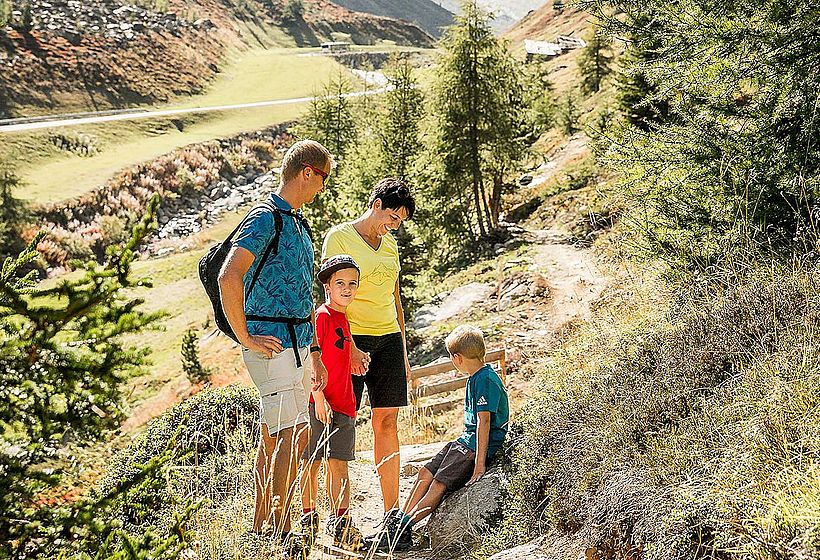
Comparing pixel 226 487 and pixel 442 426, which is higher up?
pixel 226 487

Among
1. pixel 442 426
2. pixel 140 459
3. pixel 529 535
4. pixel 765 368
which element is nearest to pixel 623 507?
pixel 529 535

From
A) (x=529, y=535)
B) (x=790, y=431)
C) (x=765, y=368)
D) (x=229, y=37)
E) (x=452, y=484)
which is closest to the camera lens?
(x=790, y=431)

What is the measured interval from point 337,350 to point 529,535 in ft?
5.25

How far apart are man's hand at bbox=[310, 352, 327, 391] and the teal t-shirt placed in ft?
3.45

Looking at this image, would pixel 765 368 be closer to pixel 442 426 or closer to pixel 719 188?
pixel 719 188

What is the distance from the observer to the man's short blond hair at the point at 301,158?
140 inches

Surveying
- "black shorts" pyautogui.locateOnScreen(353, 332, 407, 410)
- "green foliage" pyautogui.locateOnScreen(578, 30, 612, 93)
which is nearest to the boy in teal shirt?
"black shorts" pyautogui.locateOnScreen(353, 332, 407, 410)

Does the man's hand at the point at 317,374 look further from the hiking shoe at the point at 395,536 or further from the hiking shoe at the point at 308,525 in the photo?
the hiking shoe at the point at 395,536

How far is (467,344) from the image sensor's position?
173 inches

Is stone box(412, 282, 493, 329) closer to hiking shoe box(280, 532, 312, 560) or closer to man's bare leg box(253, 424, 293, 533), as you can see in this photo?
man's bare leg box(253, 424, 293, 533)

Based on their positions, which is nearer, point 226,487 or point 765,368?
point 765,368

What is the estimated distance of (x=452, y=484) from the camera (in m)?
4.36

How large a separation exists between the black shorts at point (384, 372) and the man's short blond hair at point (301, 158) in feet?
4.21

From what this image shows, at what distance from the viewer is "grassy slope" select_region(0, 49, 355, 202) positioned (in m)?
35.1
